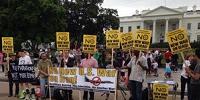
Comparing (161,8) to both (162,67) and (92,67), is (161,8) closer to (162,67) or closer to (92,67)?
(162,67)

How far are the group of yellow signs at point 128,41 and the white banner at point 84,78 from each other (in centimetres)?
144

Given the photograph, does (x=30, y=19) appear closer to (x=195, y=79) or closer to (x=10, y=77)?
(x=10, y=77)

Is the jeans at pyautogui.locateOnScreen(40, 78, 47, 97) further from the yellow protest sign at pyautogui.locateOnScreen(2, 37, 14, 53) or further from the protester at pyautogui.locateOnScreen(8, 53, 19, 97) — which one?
the yellow protest sign at pyautogui.locateOnScreen(2, 37, 14, 53)

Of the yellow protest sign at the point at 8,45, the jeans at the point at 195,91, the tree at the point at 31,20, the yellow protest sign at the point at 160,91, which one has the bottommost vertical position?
the yellow protest sign at the point at 160,91

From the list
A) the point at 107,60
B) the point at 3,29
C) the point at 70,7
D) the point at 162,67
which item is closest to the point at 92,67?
the point at 107,60

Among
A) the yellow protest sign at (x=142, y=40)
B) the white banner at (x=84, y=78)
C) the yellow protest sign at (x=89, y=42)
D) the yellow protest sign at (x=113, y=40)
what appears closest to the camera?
the white banner at (x=84, y=78)

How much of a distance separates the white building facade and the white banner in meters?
97.6

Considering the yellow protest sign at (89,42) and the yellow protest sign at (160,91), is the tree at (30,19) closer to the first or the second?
the yellow protest sign at (89,42)

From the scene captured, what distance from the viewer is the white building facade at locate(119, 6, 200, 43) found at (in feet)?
369

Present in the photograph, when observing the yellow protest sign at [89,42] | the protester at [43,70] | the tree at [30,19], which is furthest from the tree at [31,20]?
the protester at [43,70]

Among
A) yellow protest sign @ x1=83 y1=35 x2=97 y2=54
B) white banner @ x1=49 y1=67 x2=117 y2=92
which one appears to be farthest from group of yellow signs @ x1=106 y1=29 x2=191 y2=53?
white banner @ x1=49 y1=67 x2=117 y2=92

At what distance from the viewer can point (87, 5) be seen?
8225 centimetres

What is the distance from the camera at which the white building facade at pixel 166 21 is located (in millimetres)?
112562

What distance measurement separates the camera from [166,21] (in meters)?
116
